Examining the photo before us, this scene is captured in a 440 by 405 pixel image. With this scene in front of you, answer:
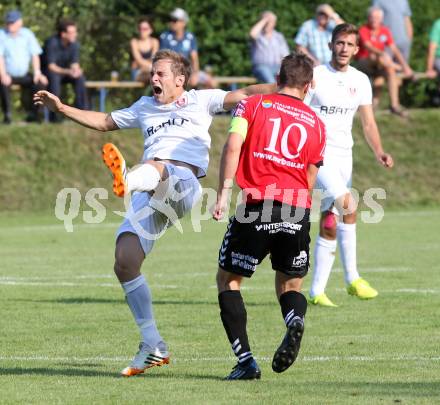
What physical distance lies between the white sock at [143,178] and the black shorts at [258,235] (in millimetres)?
677

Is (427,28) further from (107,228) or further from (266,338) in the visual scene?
(266,338)

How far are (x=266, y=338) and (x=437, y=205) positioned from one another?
1534 centimetres

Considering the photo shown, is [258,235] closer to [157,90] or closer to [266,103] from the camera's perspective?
[266,103]

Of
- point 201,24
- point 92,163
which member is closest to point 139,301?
point 92,163

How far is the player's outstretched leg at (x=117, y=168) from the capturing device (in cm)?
835

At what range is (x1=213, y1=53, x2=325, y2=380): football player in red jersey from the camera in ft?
26.6

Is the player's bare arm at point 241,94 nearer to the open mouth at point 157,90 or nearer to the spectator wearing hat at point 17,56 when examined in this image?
the open mouth at point 157,90

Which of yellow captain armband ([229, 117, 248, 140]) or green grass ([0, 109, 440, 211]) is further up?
yellow captain armband ([229, 117, 248, 140])

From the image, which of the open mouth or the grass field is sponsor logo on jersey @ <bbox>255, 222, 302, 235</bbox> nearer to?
the grass field

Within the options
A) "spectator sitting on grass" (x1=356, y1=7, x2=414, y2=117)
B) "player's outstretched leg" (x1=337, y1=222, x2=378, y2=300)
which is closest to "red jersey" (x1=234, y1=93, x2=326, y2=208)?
"player's outstretched leg" (x1=337, y1=222, x2=378, y2=300)

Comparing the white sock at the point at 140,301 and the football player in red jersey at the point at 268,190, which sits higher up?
the football player in red jersey at the point at 268,190

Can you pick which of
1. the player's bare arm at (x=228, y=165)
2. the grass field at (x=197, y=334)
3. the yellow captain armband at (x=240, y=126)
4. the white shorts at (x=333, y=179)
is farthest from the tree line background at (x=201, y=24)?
the player's bare arm at (x=228, y=165)

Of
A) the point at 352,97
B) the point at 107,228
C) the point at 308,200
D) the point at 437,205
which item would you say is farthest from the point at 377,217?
the point at 308,200

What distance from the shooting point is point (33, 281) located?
14016 mm
